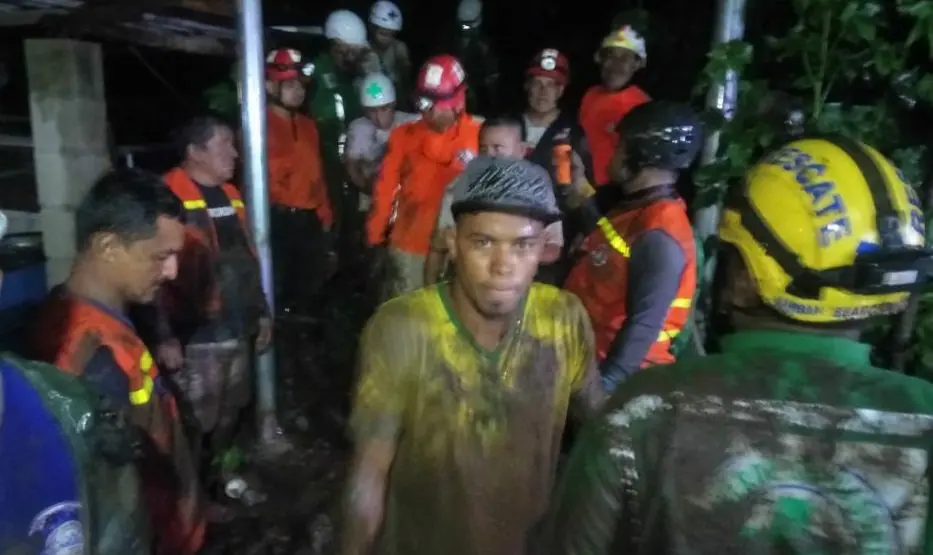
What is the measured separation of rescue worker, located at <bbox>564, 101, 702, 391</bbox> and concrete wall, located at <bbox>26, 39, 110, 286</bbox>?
120 inches

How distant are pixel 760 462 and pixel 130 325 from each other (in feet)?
6.05

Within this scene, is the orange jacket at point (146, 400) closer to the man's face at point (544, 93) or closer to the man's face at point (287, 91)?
the man's face at point (544, 93)

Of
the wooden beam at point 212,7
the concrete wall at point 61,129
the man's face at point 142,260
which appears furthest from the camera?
the wooden beam at point 212,7

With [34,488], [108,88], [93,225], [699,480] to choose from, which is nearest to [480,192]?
[699,480]

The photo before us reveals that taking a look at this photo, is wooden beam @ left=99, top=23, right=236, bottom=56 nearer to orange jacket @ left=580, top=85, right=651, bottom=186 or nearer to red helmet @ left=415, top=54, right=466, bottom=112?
red helmet @ left=415, top=54, right=466, bottom=112

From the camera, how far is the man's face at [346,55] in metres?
6.01

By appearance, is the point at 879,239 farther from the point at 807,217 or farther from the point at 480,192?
the point at 480,192

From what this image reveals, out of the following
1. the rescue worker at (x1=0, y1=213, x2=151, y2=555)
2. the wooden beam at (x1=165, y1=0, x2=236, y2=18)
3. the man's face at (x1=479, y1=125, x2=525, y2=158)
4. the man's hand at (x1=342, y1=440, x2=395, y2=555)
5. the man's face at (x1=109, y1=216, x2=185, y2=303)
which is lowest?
the man's hand at (x1=342, y1=440, x2=395, y2=555)

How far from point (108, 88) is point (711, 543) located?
7.35 m

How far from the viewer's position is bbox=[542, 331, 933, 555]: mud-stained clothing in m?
1.17

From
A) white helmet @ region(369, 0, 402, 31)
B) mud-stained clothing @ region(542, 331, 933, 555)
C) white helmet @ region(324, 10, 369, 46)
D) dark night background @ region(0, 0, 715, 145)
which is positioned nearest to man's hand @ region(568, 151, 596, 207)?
mud-stained clothing @ region(542, 331, 933, 555)

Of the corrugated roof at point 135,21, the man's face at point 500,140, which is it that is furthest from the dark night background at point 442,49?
the man's face at point 500,140

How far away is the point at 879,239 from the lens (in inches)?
50.9

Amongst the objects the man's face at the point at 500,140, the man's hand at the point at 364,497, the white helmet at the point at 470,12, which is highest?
the white helmet at the point at 470,12
